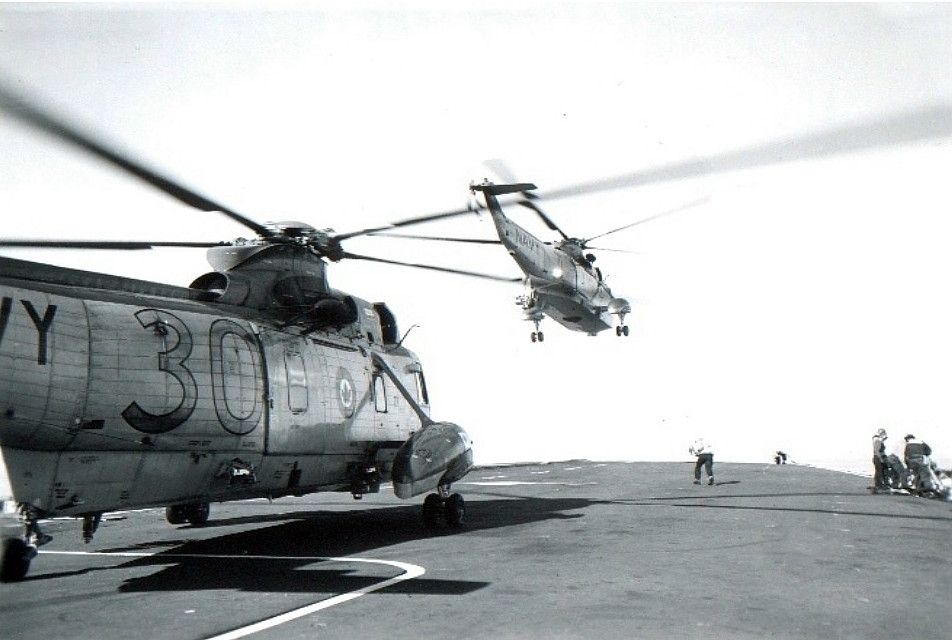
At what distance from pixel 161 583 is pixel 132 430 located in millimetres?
1918

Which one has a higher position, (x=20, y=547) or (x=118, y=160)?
(x=118, y=160)

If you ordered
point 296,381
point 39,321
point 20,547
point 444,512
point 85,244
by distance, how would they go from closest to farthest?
1. point 39,321
2. point 20,547
3. point 85,244
4. point 296,381
5. point 444,512

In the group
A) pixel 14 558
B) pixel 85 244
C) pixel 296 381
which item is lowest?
pixel 14 558

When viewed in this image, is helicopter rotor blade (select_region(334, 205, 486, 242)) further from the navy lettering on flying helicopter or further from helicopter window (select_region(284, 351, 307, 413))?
the navy lettering on flying helicopter

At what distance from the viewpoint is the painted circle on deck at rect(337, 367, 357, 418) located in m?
13.2

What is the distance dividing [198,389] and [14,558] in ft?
9.45

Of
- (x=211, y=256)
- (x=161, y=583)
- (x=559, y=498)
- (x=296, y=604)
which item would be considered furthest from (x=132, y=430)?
(x=559, y=498)

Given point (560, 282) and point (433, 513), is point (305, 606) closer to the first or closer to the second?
point (433, 513)

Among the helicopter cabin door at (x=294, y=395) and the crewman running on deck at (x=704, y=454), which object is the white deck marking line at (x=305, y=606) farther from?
the crewman running on deck at (x=704, y=454)

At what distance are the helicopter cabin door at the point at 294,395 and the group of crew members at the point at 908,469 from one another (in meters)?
15.7

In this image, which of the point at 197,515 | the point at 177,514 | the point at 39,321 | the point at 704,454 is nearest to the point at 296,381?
the point at 39,321

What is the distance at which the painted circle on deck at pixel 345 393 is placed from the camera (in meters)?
13.2

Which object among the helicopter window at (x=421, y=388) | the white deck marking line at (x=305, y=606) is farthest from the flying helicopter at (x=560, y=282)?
the white deck marking line at (x=305, y=606)

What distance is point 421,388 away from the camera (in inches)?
649
